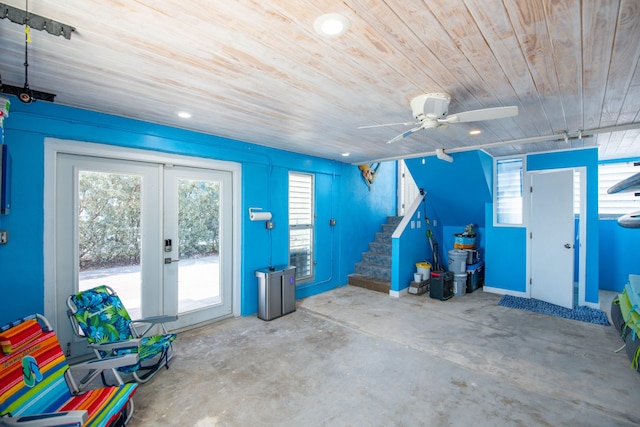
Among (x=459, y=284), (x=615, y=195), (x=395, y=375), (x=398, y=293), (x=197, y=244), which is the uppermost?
(x=615, y=195)

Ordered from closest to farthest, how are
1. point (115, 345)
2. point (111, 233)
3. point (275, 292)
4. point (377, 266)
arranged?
point (115, 345) → point (111, 233) → point (275, 292) → point (377, 266)

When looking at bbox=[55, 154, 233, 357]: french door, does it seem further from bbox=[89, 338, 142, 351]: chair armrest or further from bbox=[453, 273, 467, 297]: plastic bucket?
bbox=[453, 273, 467, 297]: plastic bucket

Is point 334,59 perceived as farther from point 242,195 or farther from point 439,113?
point 242,195

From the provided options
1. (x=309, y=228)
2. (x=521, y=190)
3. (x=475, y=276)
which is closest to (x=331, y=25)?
(x=309, y=228)

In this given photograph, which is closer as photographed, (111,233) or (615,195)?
(111,233)

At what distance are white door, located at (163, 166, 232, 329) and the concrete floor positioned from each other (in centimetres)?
34

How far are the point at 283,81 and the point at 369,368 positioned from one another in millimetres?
2705

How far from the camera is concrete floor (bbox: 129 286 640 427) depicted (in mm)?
2244

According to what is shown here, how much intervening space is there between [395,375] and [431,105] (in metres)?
2.42

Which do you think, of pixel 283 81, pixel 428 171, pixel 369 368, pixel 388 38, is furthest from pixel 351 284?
pixel 388 38

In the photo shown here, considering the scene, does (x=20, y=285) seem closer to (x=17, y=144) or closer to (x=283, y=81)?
(x=17, y=144)

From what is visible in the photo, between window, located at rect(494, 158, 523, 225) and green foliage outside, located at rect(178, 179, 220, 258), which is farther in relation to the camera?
window, located at rect(494, 158, 523, 225)

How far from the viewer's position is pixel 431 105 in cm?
239

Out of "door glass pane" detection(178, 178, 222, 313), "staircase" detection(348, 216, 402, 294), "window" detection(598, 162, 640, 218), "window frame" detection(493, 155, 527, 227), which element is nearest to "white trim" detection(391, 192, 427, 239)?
"staircase" detection(348, 216, 402, 294)
